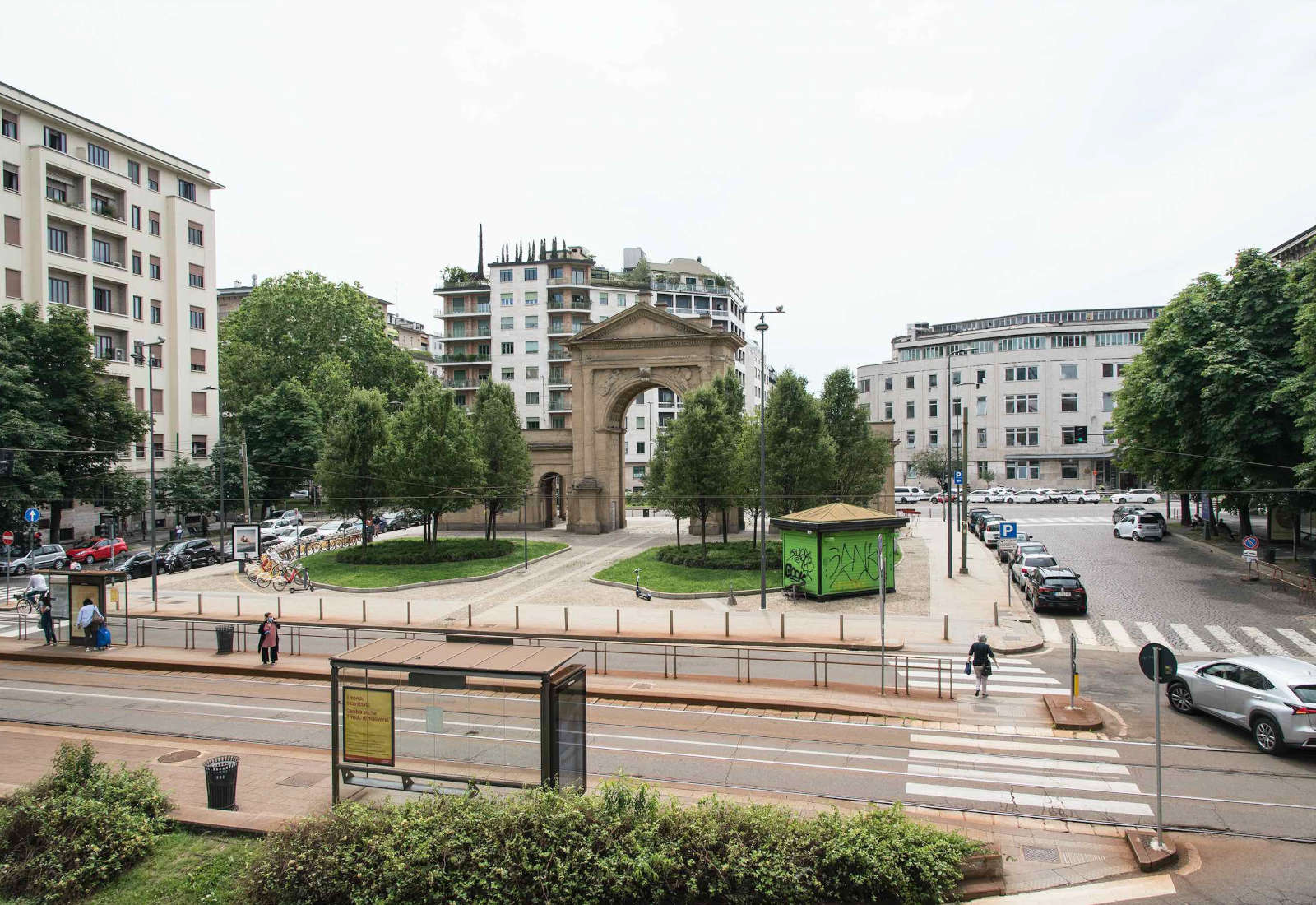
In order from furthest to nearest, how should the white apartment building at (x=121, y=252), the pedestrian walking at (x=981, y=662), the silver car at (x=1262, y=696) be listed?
the white apartment building at (x=121, y=252) → the pedestrian walking at (x=981, y=662) → the silver car at (x=1262, y=696)

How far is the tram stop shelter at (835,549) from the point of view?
104 feet

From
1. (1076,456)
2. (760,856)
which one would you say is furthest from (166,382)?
(1076,456)

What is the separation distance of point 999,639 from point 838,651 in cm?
545

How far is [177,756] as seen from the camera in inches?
589

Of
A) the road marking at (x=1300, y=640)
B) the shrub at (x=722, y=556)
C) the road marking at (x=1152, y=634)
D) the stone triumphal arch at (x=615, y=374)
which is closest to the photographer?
the road marking at (x=1300, y=640)

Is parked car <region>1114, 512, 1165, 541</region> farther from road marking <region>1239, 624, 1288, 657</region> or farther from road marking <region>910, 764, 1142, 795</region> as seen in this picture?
road marking <region>910, 764, 1142, 795</region>

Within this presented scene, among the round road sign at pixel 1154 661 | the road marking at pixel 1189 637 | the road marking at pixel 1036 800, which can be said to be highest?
the round road sign at pixel 1154 661

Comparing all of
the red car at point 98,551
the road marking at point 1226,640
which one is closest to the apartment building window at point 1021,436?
the road marking at point 1226,640

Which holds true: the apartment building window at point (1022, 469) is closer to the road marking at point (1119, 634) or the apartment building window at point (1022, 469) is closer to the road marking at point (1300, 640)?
the road marking at point (1119, 634)

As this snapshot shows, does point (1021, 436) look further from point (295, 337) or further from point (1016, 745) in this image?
point (1016, 745)

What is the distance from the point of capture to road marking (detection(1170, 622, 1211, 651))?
940 inches

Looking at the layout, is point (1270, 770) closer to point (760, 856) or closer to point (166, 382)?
point (760, 856)

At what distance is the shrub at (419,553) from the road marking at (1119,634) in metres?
28.6

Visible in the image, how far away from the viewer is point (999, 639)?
25.1 metres
